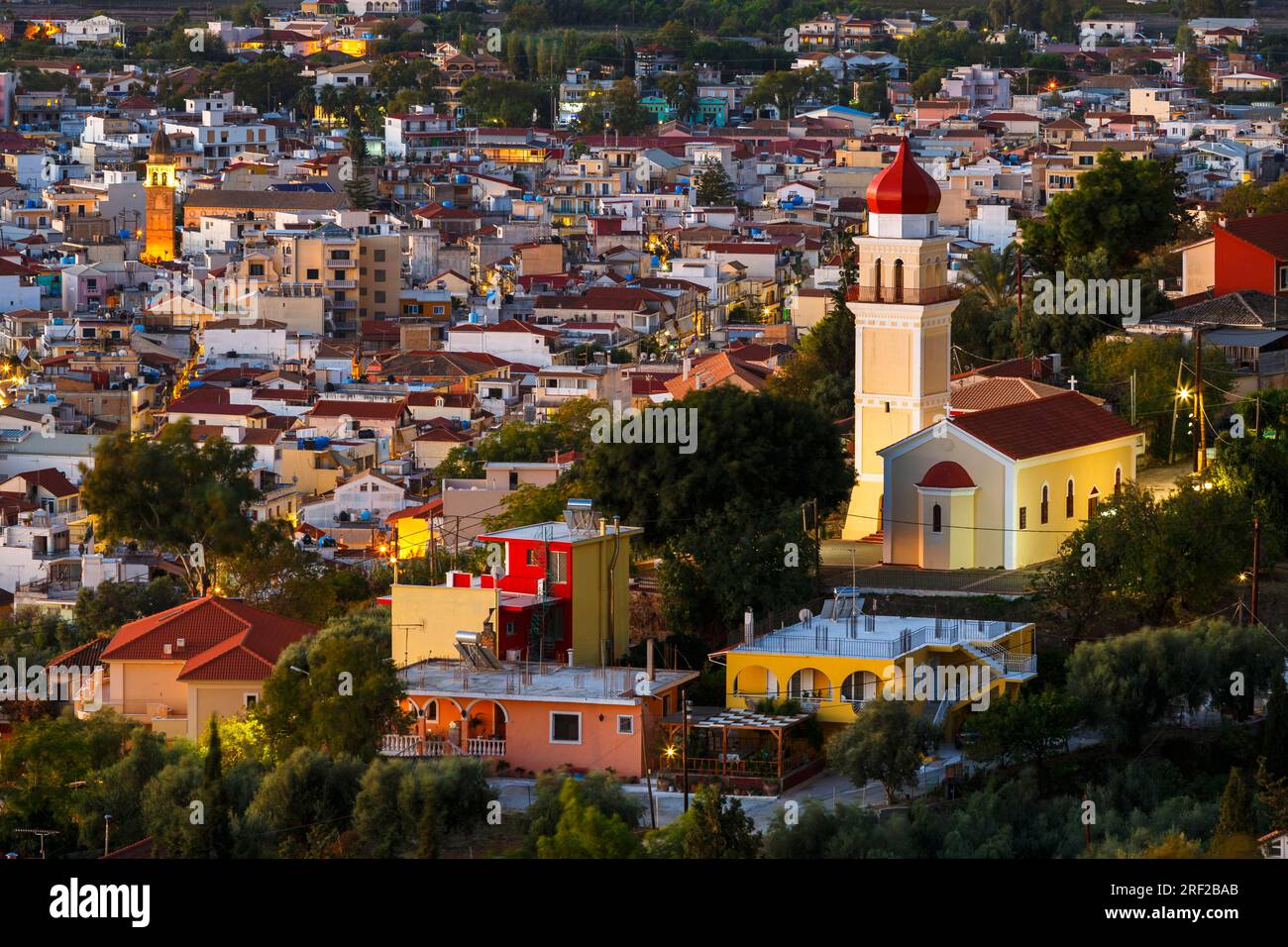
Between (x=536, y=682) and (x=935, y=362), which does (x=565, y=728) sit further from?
(x=935, y=362)

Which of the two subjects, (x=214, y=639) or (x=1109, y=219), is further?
(x=1109, y=219)

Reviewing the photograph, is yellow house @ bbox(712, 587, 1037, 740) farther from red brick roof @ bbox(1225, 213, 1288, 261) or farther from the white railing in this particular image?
red brick roof @ bbox(1225, 213, 1288, 261)

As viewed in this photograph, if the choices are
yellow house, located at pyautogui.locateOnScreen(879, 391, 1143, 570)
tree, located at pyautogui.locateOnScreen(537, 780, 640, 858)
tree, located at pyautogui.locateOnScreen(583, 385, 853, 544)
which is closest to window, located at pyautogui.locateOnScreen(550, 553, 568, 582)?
tree, located at pyautogui.locateOnScreen(583, 385, 853, 544)

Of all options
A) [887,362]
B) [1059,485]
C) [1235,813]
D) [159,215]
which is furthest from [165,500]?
[159,215]

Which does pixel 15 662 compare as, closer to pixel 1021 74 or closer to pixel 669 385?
pixel 669 385

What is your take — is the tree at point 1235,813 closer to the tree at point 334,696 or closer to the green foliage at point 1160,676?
the green foliage at point 1160,676
